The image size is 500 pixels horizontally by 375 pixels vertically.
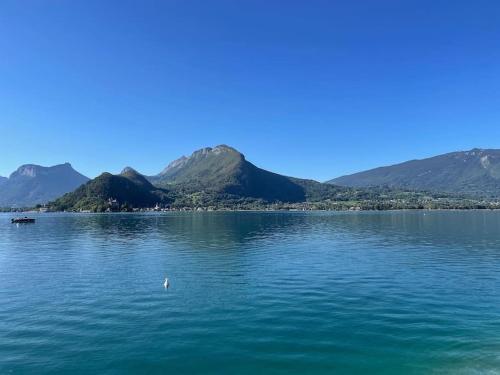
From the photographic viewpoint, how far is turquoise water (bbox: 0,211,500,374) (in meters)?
27.5

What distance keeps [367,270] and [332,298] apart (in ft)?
61.5

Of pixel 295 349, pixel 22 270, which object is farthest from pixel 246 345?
pixel 22 270

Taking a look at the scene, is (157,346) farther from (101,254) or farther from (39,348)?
(101,254)

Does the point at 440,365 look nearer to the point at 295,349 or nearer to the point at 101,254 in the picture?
the point at 295,349

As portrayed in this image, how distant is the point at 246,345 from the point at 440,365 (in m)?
13.1

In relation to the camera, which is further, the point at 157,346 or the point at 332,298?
the point at 332,298

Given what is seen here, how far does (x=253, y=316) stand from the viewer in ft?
123

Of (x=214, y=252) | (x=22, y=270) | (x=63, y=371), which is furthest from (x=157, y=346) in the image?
(x=214, y=252)

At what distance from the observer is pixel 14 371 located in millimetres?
26141

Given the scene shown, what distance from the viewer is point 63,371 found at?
26.1 m

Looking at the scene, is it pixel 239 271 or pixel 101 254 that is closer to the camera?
pixel 239 271

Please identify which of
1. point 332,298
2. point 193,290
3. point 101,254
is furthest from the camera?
point 101,254

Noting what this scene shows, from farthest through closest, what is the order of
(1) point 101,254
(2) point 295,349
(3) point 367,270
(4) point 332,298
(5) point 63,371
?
(1) point 101,254, (3) point 367,270, (4) point 332,298, (2) point 295,349, (5) point 63,371

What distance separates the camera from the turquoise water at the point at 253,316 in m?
27.5
